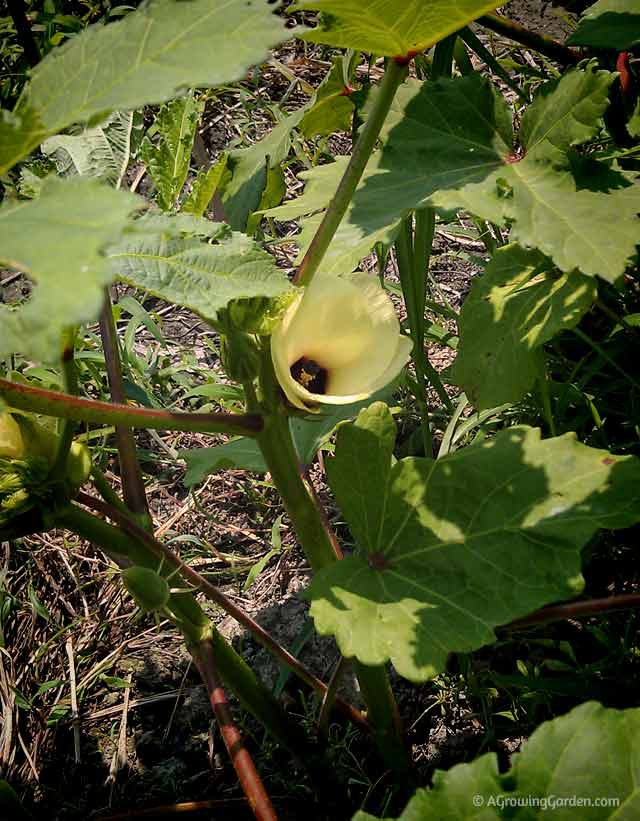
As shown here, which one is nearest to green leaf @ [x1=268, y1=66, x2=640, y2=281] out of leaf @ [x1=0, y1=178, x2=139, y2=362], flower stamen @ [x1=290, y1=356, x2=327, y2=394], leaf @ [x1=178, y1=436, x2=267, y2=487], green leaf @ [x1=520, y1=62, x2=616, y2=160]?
green leaf @ [x1=520, y1=62, x2=616, y2=160]

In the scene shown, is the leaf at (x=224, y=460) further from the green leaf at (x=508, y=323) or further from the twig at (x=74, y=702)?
the twig at (x=74, y=702)

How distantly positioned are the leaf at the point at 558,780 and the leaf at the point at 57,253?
50 centimetres

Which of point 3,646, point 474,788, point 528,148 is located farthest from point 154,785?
point 528,148

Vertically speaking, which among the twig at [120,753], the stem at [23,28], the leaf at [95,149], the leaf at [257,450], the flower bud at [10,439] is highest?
the stem at [23,28]

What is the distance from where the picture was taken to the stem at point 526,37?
118cm

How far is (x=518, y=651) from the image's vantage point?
1337mm

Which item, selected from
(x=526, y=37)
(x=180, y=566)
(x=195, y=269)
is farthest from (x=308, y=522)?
(x=526, y=37)

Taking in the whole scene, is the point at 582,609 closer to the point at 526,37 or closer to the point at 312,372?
the point at 312,372

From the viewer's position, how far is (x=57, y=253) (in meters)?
0.49

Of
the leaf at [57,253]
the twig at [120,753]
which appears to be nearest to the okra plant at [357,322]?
the leaf at [57,253]

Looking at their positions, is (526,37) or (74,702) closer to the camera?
(526,37)

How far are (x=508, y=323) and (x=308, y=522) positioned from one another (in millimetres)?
404

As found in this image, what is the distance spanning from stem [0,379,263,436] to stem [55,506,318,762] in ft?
0.57

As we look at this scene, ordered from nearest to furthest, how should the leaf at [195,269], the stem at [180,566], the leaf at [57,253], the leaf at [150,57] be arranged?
the leaf at [57,253]
the leaf at [150,57]
the leaf at [195,269]
the stem at [180,566]
